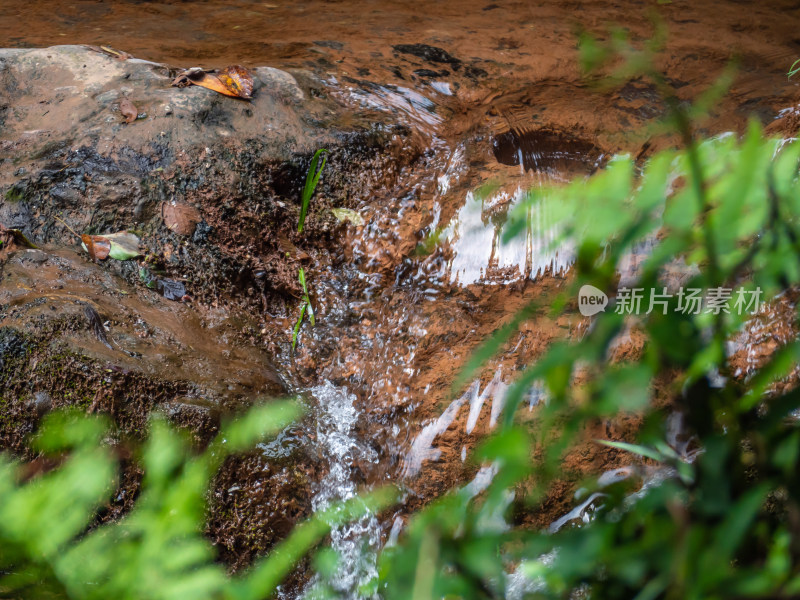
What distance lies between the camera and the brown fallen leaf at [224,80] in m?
3.66

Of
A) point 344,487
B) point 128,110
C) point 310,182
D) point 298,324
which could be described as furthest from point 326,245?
point 344,487

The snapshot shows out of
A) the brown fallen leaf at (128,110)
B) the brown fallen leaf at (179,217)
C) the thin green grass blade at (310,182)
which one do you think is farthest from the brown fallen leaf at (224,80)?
the brown fallen leaf at (179,217)

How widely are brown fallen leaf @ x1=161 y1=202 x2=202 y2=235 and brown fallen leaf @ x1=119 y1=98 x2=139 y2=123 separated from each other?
0.62 m

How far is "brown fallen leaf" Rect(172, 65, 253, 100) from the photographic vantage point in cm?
366

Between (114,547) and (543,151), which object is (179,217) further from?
(114,547)

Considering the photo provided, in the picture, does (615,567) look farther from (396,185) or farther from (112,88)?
(112,88)

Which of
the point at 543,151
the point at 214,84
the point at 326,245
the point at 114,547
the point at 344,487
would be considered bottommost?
the point at 344,487

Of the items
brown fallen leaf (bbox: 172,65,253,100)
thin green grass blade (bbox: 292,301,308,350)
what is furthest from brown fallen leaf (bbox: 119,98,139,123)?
thin green grass blade (bbox: 292,301,308,350)

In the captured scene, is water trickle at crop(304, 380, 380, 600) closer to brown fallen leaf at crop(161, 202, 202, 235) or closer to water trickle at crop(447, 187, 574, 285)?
water trickle at crop(447, 187, 574, 285)

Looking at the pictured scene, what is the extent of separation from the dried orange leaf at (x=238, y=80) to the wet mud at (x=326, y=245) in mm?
97

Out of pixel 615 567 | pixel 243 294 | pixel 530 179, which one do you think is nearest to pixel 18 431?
pixel 243 294

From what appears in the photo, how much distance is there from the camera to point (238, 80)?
369cm

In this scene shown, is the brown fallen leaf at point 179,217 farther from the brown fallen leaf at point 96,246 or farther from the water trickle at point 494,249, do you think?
Result: the water trickle at point 494,249

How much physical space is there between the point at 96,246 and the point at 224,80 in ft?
4.52
